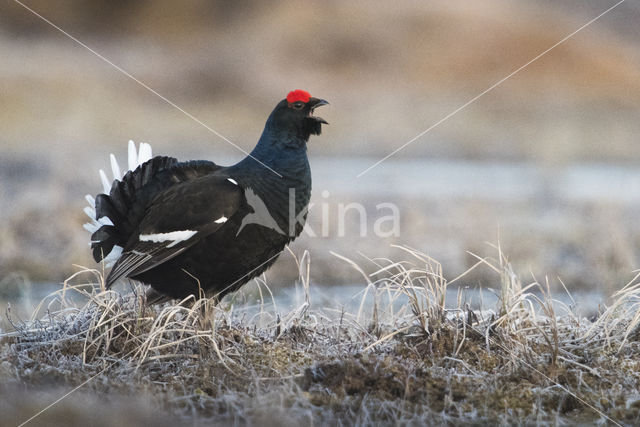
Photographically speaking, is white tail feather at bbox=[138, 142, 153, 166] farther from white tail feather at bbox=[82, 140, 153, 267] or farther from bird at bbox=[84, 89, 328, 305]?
bird at bbox=[84, 89, 328, 305]

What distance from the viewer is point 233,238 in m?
3.70

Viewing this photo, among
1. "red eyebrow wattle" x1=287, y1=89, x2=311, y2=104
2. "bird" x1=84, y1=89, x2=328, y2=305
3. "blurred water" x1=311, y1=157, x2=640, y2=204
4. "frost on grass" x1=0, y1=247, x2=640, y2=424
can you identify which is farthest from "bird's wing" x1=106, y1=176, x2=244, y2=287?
"blurred water" x1=311, y1=157, x2=640, y2=204

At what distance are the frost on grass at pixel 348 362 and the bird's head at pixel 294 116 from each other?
0.94 meters

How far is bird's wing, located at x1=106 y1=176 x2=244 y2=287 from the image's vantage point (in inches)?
144

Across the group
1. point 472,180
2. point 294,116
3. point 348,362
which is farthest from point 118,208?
point 472,180

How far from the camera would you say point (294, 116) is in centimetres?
404

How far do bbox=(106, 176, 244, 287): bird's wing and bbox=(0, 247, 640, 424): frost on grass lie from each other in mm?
167

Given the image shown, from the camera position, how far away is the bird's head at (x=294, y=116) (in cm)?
403

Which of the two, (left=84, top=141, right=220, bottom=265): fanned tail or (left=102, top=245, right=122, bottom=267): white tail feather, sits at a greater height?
(left=84, top=141, right=220, bottom=265): fanned tail

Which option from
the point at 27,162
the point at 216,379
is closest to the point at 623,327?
the point at 216,379

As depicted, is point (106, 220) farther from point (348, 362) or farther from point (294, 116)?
point (348, 362)

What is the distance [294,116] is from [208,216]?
803mm

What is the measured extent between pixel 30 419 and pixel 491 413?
1.71m

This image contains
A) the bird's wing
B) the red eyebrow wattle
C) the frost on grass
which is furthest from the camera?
the red eyebrow wattle
